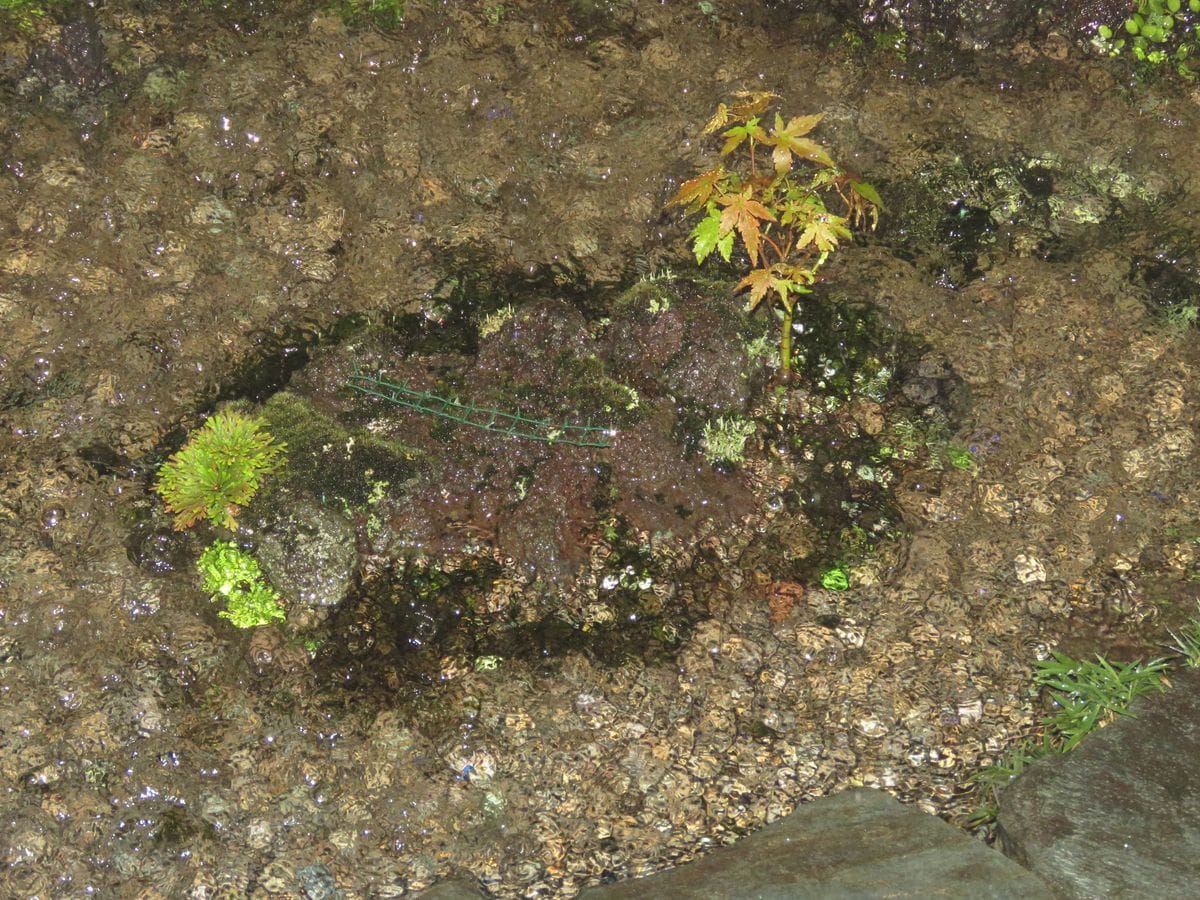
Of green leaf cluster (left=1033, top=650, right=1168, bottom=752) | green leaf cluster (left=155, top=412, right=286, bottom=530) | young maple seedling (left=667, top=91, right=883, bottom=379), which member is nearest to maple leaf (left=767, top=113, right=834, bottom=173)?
young maple seedling (left=667, top=91, right=883, bottom=379)

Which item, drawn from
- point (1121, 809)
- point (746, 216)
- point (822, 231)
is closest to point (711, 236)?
point (746, 216)

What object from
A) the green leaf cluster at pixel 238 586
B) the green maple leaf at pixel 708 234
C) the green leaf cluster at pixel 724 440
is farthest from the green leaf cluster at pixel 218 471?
the green maple leaf at pixel 708 234

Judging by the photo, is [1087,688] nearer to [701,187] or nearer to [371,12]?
[701,187]

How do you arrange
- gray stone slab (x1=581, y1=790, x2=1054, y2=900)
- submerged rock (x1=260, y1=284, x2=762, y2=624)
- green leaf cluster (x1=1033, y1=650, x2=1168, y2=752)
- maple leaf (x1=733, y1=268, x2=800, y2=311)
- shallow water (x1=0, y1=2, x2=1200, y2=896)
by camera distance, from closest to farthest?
gray stone slab (x1=581, y1=790, x2=1054, y2=900) < shallow water (x1=0, y1=2, x2=1200, y2=896) < green leaf cluster (x1=1033, y1=650, x2=1168, y2=752) < submerged rock (x1=260, y1=284, x2=762, y2=624) < maple leaf (x1=733, y1=268, x2=800, y2=311)

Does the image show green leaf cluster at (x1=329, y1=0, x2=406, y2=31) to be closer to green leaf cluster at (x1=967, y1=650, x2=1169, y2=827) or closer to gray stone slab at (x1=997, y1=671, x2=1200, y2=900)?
green leaf cluster at (x1=967, y1=650, x2=1169, y2=827)

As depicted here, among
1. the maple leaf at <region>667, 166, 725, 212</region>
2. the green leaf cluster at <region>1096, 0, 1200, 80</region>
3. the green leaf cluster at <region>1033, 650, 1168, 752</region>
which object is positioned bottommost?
the green leaf cluster at <region>1033, 650, 1168, 752</region>

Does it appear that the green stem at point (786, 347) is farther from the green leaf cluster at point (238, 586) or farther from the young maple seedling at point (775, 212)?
the green leaf cluster at point (238, 586)

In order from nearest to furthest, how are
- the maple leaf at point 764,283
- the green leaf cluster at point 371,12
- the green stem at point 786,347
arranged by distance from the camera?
the maple leaf at point 764,283 < the green stem at point 786,347 < the green leaf cluster at point 371,12
